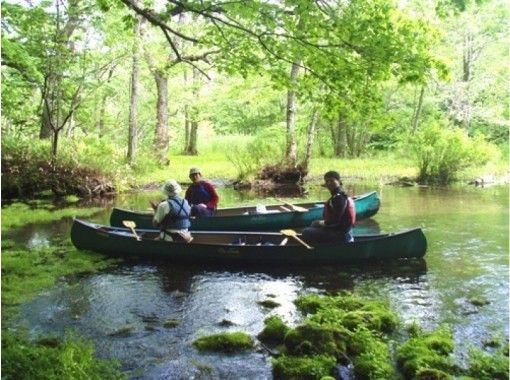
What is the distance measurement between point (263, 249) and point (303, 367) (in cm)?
379

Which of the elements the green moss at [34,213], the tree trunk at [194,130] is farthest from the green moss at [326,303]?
the tree trunk at [194,130]

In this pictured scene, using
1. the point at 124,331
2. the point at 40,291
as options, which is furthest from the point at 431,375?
the point at 40,291

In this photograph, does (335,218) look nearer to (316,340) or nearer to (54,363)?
(316,340)

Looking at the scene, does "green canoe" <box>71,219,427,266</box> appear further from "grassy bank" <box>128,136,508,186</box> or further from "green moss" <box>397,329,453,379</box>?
"grassy bank" <box>128,136,508,186</box>

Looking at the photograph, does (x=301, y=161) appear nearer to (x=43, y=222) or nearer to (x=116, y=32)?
(x=116, y=32)

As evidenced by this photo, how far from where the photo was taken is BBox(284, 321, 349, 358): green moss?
559 cm

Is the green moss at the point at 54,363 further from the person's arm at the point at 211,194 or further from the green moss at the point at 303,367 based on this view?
the person's arm at the point at 211,194

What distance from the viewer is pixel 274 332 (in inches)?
242

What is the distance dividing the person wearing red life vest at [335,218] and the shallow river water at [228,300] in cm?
51

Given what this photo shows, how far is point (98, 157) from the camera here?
1748 centimetres

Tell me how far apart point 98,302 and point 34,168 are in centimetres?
1003

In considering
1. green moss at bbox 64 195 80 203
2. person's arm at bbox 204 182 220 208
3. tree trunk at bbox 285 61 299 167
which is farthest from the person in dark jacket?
tree trunk at bbox 285 61 299 167

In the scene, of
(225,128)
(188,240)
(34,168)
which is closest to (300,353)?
(188,240)

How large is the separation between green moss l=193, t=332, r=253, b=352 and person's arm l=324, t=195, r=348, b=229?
3.24 meters
